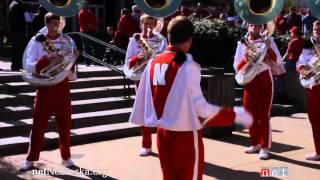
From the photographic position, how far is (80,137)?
8.38 metres

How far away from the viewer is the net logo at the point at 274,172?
6809 millimetres

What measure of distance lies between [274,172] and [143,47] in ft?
8.05

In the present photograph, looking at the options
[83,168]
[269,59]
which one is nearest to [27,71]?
[83,168]

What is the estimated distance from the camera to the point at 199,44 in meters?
14.4

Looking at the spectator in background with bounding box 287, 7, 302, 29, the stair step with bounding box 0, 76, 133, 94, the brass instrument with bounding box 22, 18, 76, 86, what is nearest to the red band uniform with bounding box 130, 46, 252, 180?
the brass instrument with bounding box 22, 18, 76, 86

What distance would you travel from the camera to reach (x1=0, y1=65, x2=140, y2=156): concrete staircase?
8195 millimetres

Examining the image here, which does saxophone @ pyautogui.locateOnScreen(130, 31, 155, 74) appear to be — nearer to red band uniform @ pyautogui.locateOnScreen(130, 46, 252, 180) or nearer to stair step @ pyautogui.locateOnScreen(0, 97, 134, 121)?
stair step @ pyautogui.locateOnScreen(0, 97, 134, 121)

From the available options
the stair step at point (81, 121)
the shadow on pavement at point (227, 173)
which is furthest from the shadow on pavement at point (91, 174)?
the stair step at point (81, 121)

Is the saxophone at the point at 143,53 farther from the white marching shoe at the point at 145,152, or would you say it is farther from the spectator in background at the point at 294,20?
the spectator in background at the point at 294,20

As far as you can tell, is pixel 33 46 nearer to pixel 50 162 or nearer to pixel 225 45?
pixel 50 162

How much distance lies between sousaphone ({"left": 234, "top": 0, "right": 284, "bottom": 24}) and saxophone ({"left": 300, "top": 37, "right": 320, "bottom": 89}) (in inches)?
25.7

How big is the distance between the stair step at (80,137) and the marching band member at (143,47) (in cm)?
Answer: 117

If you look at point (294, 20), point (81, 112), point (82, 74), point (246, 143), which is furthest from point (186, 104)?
point (294, 20)

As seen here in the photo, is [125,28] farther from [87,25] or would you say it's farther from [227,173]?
[227,173]
